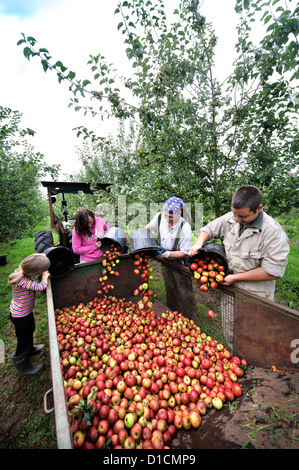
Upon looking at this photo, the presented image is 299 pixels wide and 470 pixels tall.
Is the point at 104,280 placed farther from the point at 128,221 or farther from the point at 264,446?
the point at 264,446

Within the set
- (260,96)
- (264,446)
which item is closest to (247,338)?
(264,446)

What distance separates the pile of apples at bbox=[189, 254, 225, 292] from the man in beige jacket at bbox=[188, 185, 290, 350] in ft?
0.37

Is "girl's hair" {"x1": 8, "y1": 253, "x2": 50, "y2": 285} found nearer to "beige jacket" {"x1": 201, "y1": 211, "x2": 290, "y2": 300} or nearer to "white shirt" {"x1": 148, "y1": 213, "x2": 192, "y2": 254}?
"white shirt" {"x1": 148, "y1": 213, "x2": 192, "y2": 254}

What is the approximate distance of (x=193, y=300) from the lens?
10.2ft

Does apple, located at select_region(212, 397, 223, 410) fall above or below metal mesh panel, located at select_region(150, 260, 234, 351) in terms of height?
below

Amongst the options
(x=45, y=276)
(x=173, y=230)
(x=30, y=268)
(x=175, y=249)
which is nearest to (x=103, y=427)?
(x=45, y=276)

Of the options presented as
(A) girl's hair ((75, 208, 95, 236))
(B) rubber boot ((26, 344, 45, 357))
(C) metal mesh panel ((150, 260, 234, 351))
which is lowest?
(B) rubber boot ((26, 344, 45, 357))

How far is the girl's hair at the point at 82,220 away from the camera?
3605mm

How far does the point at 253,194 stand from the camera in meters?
2.15

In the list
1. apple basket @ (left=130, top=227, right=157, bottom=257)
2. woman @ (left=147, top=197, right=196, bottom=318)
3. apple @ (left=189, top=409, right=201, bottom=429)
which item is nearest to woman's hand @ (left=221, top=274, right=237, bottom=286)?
woman @ (left=147, top=197, right=196, bottom=318)

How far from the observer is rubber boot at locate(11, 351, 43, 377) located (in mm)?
3051

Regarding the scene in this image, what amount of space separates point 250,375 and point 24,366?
3300mm
